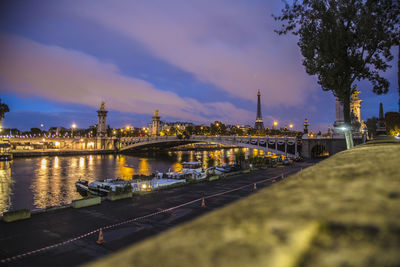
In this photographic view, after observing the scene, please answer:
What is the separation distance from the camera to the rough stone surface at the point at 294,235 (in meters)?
0.81

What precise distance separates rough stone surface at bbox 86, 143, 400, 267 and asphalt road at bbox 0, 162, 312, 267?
30.9 ft

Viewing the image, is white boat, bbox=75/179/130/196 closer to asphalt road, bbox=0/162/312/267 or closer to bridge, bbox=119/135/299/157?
A: asphalt road, bbox=0/162/312/267

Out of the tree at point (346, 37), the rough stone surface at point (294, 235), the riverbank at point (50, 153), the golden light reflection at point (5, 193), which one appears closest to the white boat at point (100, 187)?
the golden light reflection at point (5, 193)

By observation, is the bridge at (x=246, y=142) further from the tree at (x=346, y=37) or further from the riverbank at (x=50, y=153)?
the tree at (x=346, y=37)

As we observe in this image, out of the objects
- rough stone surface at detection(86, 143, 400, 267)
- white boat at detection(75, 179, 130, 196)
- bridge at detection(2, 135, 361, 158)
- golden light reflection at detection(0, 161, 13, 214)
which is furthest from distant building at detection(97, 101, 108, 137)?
rough stone surface at detection(86, 143, 400, 267)

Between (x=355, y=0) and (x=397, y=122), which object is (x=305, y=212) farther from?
(x=397, y=122)

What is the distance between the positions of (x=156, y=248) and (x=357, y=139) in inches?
1890

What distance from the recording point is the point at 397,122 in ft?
115

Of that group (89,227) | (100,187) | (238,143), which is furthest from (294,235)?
(238,143)

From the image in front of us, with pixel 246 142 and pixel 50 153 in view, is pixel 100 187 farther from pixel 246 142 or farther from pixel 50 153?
pixel 50 153

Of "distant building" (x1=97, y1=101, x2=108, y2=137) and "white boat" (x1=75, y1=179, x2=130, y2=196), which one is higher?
"distant building" (x1=97, y1=101, x2=108, y2=137)

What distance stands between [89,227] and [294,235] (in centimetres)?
1306

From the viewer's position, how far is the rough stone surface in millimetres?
812

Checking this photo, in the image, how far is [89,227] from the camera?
12.1 meters
